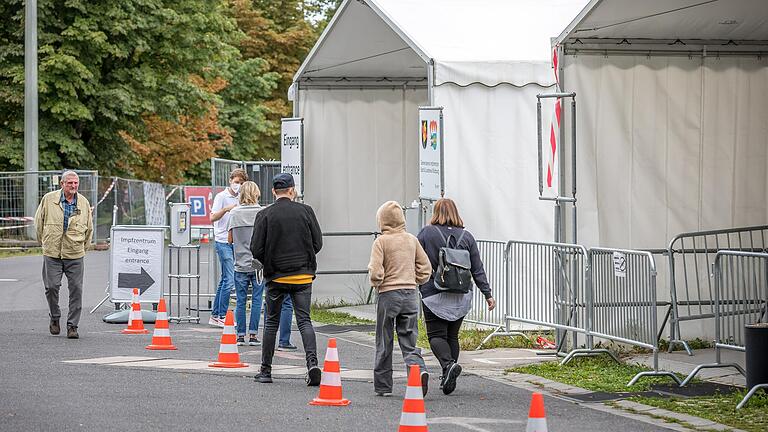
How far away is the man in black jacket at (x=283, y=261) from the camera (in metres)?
12.1

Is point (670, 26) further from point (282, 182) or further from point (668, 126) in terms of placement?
point (282, 182)

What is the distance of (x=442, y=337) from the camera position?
38.1 ft

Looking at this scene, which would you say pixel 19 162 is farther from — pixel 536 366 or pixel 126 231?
pixel 536 366

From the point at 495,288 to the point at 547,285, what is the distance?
137cm

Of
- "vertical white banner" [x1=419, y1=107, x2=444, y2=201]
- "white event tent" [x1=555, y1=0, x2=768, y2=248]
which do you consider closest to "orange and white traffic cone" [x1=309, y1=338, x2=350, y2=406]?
"white event tent" [x1=555, y1=0, x2=768, y2=248]

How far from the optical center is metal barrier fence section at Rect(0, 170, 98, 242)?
117ft

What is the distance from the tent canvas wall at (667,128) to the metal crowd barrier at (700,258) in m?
0.16

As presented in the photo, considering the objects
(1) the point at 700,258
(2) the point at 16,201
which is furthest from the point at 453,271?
(2) the point at 16,201

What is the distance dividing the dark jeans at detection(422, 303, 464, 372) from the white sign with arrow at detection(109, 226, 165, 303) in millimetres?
6971

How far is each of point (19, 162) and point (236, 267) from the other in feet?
88.7

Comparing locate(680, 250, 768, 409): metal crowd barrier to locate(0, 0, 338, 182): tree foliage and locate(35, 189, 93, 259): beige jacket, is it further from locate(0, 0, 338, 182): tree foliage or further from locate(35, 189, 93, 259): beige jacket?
locate(0, 0, 338, 182): tree foliage

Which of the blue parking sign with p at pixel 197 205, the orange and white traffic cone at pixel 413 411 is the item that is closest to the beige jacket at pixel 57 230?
the orange and white traffic cone at pixel 413 411

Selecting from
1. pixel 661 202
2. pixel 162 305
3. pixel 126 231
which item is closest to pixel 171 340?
pixel 162 305

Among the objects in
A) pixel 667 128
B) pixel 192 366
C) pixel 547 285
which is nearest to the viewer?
pixel 192 366
